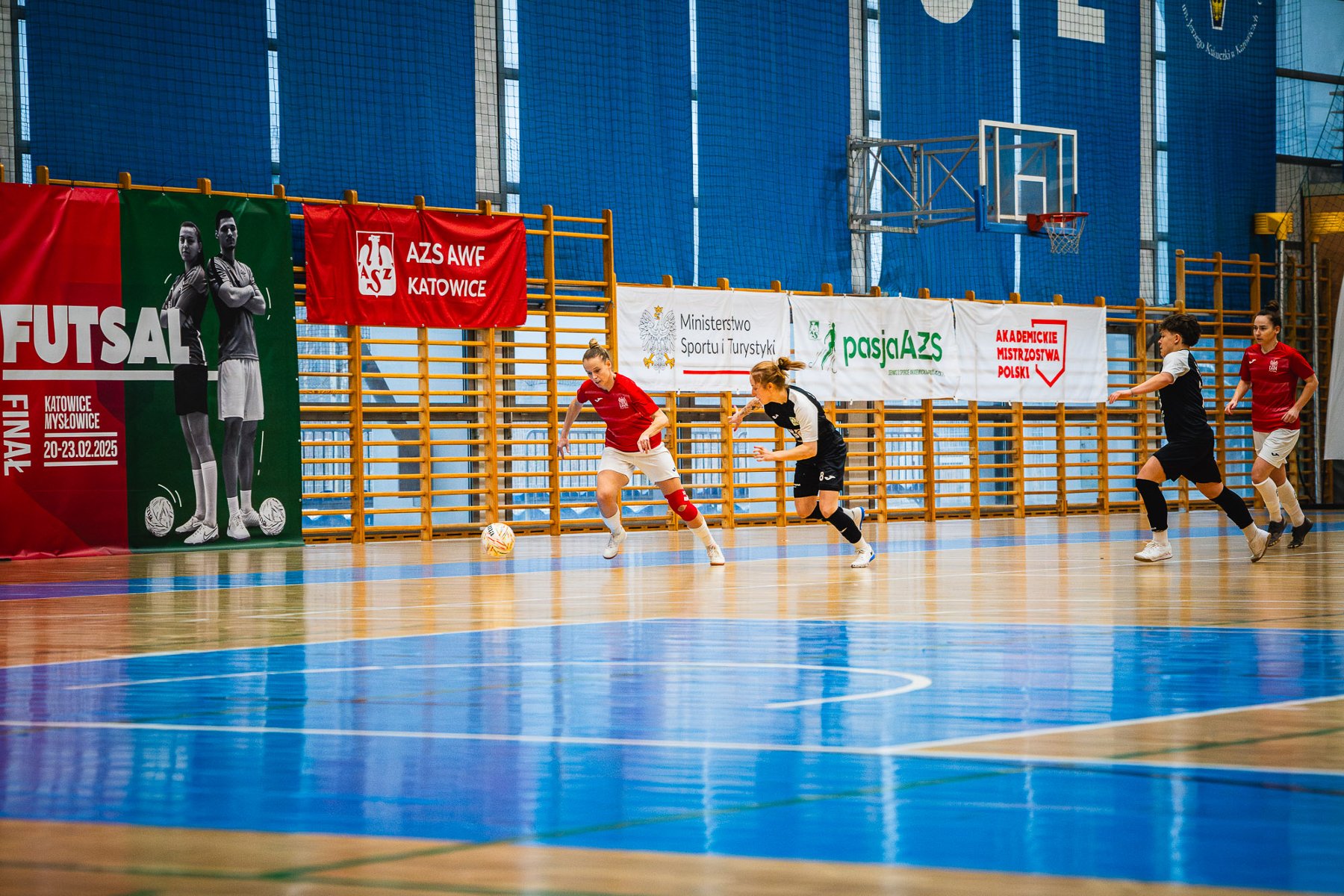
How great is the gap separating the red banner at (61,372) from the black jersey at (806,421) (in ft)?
21.3

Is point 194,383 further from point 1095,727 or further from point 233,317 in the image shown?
point 1095,727

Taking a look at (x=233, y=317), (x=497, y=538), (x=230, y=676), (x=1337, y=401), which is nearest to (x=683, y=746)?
(x=230, y=676)

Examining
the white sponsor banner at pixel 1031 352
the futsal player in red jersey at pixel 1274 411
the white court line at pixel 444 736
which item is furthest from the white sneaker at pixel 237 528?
the white court line at pixel 444 736

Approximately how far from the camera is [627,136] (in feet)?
58.9

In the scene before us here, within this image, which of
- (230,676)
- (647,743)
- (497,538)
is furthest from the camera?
(497,538)

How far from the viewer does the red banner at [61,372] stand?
1338cm

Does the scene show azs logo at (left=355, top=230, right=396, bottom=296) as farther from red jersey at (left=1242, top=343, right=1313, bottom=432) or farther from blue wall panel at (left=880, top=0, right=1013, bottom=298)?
red jersey at (left=1242, top=343, right=1313, bottom=432)

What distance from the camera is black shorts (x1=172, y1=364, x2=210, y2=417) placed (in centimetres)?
1425

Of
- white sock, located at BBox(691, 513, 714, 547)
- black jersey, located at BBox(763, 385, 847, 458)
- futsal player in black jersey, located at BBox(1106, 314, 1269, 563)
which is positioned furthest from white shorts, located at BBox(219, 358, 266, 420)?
futsal player in black jersey, located at BBox(1106, 314, 1269, 563)

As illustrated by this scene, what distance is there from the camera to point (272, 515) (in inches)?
583

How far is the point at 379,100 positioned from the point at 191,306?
3142 mm

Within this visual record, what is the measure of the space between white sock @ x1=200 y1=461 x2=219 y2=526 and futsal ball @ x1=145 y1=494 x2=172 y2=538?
301 millimetres

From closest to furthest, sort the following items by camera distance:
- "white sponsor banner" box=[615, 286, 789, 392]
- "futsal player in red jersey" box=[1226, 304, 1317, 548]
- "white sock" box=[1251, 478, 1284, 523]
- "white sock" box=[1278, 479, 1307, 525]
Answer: "futsal player in red jersey" box=[1226, 304, 1317, 548]
"white sock" box=[1251, 478, 1284, 523]
"white sock" box=[1278, 479, 1307, 525]
"white sponsor banner" box=[615, 286, 789, 392]

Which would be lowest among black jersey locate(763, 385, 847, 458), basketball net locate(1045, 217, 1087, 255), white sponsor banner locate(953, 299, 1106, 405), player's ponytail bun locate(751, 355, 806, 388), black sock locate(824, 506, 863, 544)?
black sock locate(824, 506, 863, 544)
